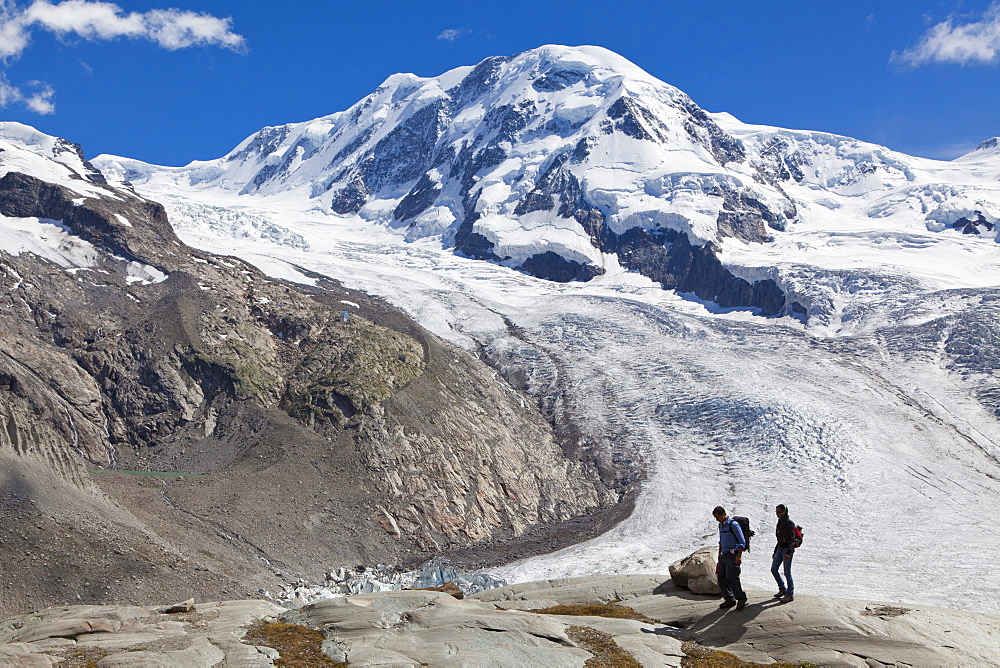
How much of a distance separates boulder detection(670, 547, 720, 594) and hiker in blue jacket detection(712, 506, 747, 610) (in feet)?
4.45

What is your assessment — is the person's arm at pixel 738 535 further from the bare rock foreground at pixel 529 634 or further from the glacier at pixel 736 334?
the glacier at pixel 736 334

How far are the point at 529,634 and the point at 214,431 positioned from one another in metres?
48.6

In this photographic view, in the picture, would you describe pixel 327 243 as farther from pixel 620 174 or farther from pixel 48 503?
pixel 48 503

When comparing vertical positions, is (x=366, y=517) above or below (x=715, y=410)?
below

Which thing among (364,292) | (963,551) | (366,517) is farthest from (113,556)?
(364,292)

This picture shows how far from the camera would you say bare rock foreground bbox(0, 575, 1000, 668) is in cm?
1895

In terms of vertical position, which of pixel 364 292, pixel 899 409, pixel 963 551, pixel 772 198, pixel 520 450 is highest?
pixel 772 198

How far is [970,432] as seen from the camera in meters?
80.5

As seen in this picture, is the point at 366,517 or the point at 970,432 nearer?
the point at 366,517

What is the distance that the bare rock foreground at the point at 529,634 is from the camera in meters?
19.0

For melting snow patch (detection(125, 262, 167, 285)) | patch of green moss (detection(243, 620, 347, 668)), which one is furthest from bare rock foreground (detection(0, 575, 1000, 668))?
melting snow patch (detection(125, 262, 167, 285))

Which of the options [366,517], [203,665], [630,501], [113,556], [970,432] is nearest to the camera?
[203,665]

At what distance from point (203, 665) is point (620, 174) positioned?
550 ft

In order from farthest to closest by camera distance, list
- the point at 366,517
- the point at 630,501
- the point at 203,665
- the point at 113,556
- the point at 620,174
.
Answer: the point at 620,174
the point at 630,501
the point at 366,517
the point at 113,556
the point at 203,665
